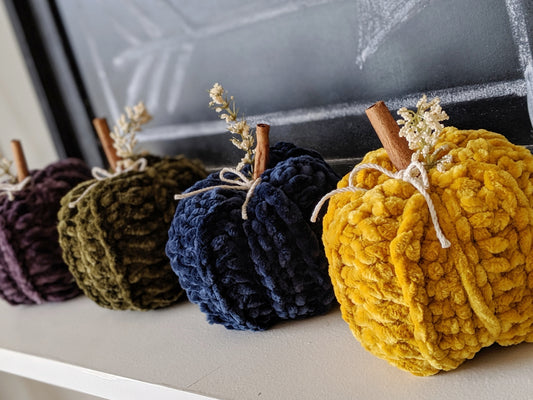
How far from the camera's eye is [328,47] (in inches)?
29.5

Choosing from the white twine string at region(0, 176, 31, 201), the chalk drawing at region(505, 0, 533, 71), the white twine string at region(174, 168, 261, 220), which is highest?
the chalk drawing at region(505, 0, 533, 71)

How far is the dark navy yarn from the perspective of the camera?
0.61 m

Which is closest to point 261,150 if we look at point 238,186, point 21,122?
point 238,186

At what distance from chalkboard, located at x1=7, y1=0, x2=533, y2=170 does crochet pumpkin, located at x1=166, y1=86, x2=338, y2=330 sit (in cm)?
15

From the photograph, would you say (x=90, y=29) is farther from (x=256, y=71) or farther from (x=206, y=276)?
(x=206, y=276)

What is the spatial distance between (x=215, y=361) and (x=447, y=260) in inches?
11.3

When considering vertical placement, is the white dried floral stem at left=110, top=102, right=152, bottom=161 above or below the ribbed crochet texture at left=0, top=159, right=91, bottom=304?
above

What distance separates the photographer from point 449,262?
48 cm

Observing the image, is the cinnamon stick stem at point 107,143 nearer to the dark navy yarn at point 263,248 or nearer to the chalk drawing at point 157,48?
the chalk drawing at point 157,48

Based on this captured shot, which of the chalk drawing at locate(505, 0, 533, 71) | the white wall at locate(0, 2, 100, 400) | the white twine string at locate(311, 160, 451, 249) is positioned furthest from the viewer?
the white wall at locate(0, 2, 100, 400)

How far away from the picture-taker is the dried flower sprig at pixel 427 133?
0.52m

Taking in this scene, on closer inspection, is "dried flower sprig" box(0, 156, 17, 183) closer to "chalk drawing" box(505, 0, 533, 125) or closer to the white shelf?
the white shelf

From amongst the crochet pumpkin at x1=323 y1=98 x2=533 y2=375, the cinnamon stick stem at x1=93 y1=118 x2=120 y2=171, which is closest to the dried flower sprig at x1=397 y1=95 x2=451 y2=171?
the crochet pumpkin at x1=323 y1=98 x2=533 y2=375

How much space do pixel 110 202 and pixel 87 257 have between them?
8 cm
